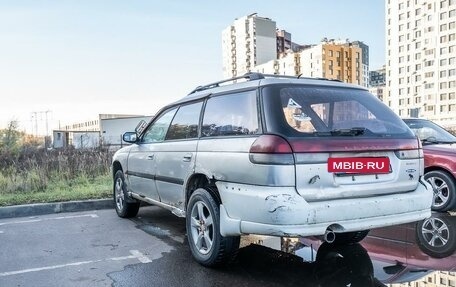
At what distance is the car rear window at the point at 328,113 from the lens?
342 cm

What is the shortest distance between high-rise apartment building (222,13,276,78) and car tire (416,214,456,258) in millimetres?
114895

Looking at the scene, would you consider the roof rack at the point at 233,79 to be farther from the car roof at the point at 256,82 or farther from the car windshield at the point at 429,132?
the car windshield at the point at 429,132

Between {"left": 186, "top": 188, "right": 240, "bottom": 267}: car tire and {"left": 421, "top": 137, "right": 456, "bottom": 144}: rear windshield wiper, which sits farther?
{"left": 421, "top": 137, "right": 456, "bottom": 144}: rear windshield wiper

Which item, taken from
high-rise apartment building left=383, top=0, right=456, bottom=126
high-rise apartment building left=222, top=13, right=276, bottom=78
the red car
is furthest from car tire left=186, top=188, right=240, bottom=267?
high-rise apartment building left=222, top=13, right=276, bottom=78

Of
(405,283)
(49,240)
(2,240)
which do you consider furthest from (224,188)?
(2,240)

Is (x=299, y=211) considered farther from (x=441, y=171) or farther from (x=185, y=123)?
(x=441, y=171)

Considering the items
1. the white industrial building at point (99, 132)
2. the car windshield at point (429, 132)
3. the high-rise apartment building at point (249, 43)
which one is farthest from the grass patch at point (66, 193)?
the high-rise apartment building at point (249, 43)

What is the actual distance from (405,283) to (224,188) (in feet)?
5.85

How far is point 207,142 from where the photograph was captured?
13.4ft

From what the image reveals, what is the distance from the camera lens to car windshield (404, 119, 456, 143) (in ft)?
23.9

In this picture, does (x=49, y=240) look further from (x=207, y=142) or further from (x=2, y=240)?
(x=207, y=142)

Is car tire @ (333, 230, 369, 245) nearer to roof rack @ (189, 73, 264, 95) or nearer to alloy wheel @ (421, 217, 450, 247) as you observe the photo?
alloy wheel @ (421, 217, 450, 247)

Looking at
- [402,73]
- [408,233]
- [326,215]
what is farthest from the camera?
[402,73]

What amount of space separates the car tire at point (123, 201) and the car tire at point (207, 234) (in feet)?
7.86
